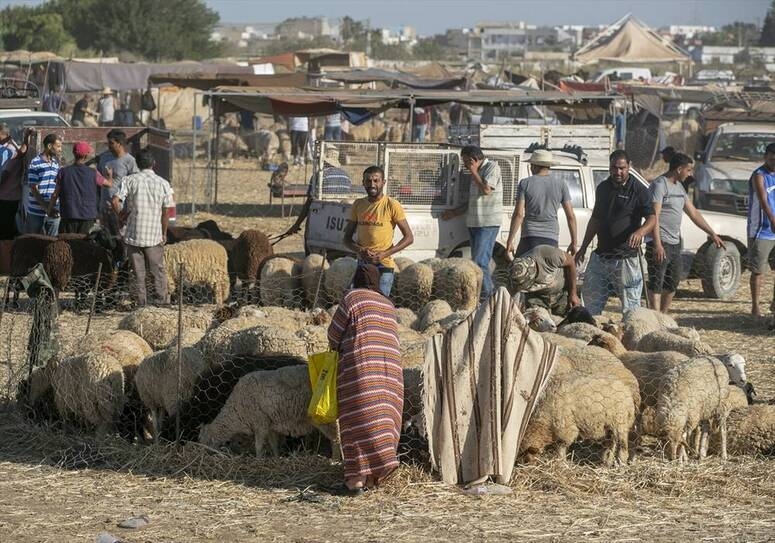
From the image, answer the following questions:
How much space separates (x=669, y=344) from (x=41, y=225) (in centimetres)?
815

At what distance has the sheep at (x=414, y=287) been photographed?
477 inches

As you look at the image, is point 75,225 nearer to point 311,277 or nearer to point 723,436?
point 311,277

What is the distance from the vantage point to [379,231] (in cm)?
1048

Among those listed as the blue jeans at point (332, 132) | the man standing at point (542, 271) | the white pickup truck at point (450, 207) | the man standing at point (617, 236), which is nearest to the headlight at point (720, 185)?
the white pickup truck at point (450, 207)

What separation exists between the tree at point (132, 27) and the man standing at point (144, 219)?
49235 mm

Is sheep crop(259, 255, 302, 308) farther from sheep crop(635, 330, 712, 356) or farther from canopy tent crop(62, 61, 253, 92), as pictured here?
canopy tent crop(62, 61, 253, 92)

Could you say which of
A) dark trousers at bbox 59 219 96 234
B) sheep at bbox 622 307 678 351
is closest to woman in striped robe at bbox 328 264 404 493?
sheep at bbox 622 307 678 351

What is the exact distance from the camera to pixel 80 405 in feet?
26.6

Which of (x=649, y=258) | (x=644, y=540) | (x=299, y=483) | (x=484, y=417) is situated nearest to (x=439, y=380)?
(x=484, y=417)

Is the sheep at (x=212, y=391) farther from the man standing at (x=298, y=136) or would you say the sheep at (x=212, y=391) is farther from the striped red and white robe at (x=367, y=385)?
the man standing at (x=298, y=136)

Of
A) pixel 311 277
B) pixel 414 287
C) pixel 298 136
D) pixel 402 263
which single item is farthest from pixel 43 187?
pixel 298 136

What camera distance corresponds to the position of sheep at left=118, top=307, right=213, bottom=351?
9.51 meters

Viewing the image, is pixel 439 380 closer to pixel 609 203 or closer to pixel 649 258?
pixel 609 203

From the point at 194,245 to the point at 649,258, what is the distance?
15.4 feet
